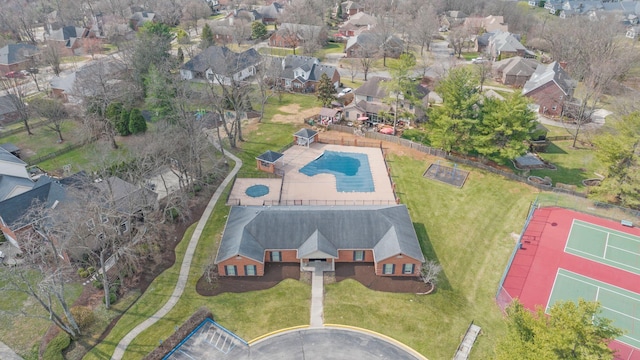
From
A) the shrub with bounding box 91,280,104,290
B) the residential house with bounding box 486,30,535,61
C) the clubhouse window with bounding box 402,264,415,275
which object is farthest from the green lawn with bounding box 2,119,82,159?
the residential house with bounding box 486,30,535,61

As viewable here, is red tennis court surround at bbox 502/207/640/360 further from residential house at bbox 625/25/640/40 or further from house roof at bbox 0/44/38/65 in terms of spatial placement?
house roof at bbox 0/44/38/65

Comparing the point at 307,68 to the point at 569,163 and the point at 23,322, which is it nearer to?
the point at 569,163

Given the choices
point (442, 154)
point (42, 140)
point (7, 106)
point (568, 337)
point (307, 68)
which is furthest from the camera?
point (307, 68)

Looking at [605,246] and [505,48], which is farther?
[505,48]

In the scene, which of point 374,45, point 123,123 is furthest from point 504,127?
point 374,45

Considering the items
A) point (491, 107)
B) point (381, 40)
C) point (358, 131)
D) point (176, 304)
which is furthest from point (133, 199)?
point (381, 40)
